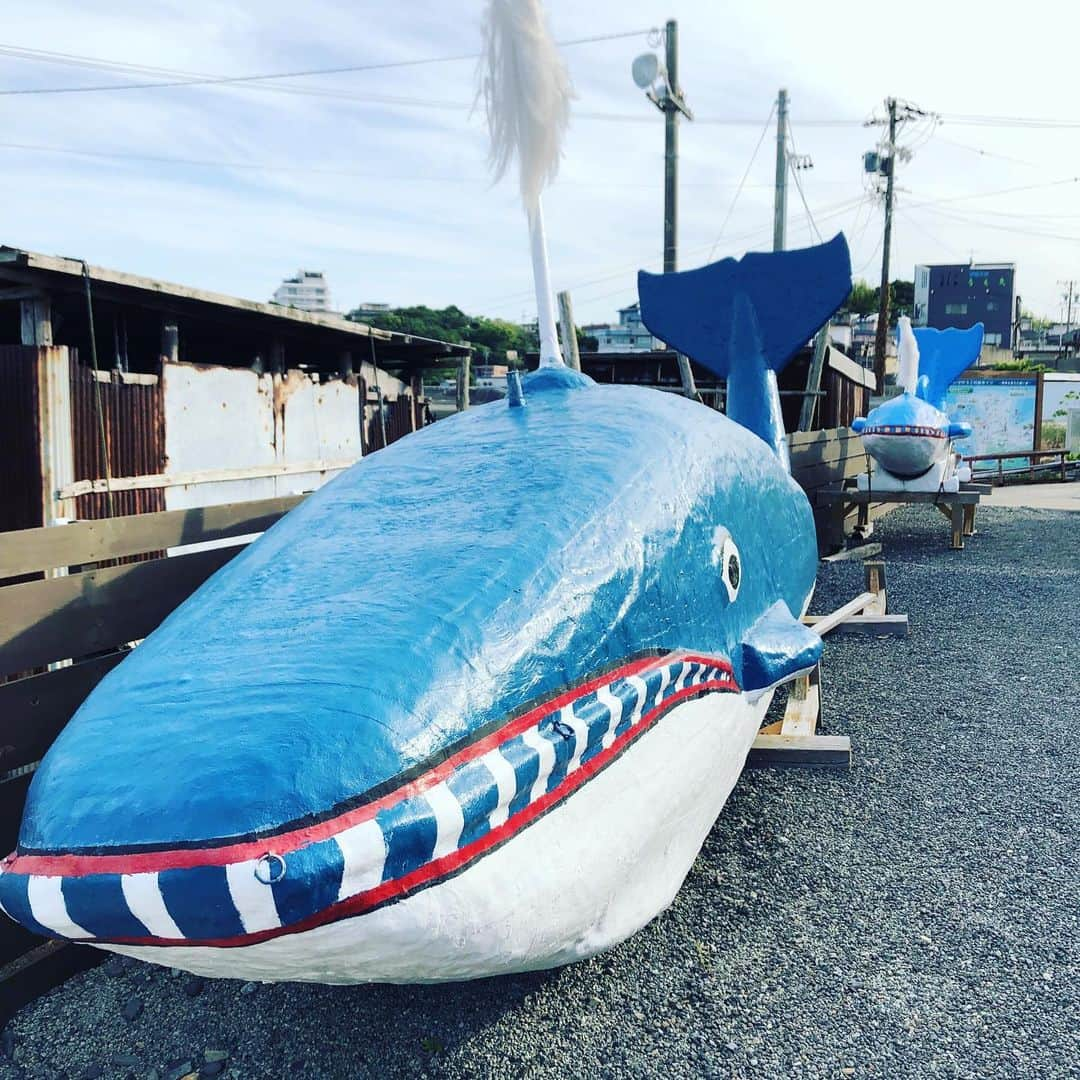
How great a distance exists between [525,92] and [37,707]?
7.99 ft

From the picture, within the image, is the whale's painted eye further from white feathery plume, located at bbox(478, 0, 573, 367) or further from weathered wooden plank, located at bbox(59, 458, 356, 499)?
weathered wooden plank, located at bbox(59, 458, 356, 499)

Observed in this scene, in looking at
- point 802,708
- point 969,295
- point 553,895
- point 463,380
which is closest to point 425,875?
point 553,895

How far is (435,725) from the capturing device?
1.65 m

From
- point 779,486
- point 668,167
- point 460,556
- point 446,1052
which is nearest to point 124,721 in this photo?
point 460,556

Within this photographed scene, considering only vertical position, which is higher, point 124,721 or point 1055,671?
point 124,721

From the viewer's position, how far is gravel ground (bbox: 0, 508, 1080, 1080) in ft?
8.14

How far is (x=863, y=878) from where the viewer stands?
11.3 feet

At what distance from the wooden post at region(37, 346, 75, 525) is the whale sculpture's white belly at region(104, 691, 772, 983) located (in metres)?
3.91

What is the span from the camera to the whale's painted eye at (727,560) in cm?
269

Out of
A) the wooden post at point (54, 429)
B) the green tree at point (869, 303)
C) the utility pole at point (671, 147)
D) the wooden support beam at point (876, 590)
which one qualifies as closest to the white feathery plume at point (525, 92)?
the wooden post at point (54, 429)

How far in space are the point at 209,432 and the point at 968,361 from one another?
9.75 meters

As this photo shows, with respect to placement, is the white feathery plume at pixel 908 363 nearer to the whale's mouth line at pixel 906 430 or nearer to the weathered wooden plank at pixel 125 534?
the whale's mouth line at pixel 906 430

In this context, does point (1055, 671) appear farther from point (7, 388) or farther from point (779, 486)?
point (7, 388)

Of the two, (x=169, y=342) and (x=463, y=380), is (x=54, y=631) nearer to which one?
(x=169, y=342)
